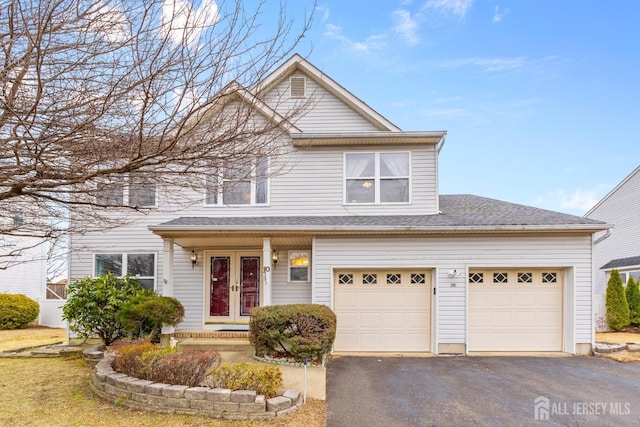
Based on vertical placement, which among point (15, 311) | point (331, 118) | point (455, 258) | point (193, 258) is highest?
point (331, 118)

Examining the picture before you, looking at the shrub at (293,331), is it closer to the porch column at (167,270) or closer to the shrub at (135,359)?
the shrub at (135,359)

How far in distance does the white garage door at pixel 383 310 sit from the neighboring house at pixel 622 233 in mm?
11299

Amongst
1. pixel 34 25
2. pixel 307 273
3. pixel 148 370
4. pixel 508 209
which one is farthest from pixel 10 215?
pixel 508 209

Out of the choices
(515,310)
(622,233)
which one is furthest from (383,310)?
(622,233)

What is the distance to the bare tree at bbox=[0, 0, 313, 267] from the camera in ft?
10.7

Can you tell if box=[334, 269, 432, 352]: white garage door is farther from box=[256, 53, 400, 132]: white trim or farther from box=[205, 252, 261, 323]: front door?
box=[256, 53, 400, 132]: white trim

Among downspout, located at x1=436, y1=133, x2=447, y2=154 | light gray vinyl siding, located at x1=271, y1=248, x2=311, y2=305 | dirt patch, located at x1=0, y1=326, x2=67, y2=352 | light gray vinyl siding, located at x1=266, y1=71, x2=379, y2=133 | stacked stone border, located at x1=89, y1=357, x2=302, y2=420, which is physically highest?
light gray vinyl siding, located at x1=266, y1=71, x2=379, y2=133

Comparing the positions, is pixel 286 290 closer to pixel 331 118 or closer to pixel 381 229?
pixel 381 229

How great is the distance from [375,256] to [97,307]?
6903mm

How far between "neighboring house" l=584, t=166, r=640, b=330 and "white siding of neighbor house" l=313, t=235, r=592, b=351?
8879 millimetres

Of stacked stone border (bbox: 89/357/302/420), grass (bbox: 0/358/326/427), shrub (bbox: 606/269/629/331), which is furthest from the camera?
shrub (bbox: 606/269/629/331)

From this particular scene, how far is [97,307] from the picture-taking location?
9883mm

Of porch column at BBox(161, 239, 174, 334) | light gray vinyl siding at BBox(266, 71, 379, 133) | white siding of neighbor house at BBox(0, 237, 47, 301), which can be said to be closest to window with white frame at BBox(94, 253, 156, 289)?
porch column at BBox(161, 239, 174, 334)

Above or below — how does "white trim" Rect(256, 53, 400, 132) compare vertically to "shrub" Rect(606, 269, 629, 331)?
above
